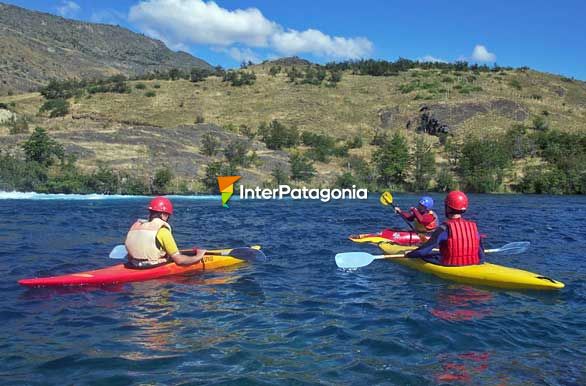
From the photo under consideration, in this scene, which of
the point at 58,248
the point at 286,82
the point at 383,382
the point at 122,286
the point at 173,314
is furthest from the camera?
the point at 286,82

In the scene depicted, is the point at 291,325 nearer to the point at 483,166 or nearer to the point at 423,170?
the point at 423,170

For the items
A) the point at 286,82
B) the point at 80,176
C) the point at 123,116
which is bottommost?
the point at 80,176

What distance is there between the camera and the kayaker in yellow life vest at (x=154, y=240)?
9.20 meters

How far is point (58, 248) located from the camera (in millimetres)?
13234

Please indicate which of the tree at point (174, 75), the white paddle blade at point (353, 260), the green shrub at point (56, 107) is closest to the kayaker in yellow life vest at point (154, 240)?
the white paddle blade at point (353, 260)

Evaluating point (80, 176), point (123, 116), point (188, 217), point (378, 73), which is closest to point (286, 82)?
point (378, 73)

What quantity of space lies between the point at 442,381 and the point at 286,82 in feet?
206

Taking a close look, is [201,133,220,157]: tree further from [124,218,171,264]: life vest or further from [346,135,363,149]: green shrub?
[124,218,171,264]: life vest

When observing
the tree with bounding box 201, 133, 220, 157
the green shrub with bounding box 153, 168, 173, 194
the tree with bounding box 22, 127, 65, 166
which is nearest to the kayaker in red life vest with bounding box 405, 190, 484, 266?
the green shrub with bounding box 153, 168, 173, 194

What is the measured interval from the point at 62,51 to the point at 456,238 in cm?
12963

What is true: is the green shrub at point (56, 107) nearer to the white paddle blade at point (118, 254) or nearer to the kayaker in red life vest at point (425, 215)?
the white paddle blade at point (118, 254)

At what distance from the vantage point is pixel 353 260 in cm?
1084

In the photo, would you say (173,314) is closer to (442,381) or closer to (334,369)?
(334,369)

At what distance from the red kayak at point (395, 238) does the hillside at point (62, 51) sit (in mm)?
70838
